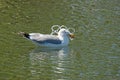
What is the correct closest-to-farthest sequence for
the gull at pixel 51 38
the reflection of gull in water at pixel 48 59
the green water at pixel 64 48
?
the green water at pixel 64 48 → the reflection of gull in water at pixel 48 59 → the gull at pixel 51 38

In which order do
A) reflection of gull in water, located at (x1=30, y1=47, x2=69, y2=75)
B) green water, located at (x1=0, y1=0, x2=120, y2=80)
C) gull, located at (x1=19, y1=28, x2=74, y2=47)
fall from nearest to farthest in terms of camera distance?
green water, located at (x1=0, y1=0, x2=120, y2=80)
reflection of gull in water, located at (x1=30, y1=47, x2=69, y2=75)
gull, located at (x1=19, y1=28, x2=74, y2=47)

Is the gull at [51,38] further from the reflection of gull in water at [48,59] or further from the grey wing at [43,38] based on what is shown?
the reflection of gull in water at [48,59]

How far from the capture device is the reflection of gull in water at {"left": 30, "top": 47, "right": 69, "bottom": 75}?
17266 mm

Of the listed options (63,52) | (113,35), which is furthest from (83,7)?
(63,52)

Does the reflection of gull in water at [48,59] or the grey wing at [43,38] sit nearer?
the reflection of gull in water at [48,59]

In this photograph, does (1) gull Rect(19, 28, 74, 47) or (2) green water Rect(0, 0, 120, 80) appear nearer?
(2) green water Rect(0, 0, 120, 80)

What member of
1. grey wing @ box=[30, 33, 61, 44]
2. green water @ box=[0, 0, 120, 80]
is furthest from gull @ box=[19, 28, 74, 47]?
green water @ box=[0, 0, 120, 80]

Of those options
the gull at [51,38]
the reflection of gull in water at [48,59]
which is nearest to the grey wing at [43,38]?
the gull at [51,38]

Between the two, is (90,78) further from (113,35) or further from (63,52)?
(113,35)

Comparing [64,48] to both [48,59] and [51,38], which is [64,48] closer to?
[51,38]

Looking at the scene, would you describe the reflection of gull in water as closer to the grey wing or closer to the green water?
the green water

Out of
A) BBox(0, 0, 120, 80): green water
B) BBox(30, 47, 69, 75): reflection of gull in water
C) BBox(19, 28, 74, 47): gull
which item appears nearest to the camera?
BBox(0, 0, 120, 80): green water

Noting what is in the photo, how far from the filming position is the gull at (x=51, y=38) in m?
20.5

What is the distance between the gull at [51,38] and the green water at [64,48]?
272 mm
